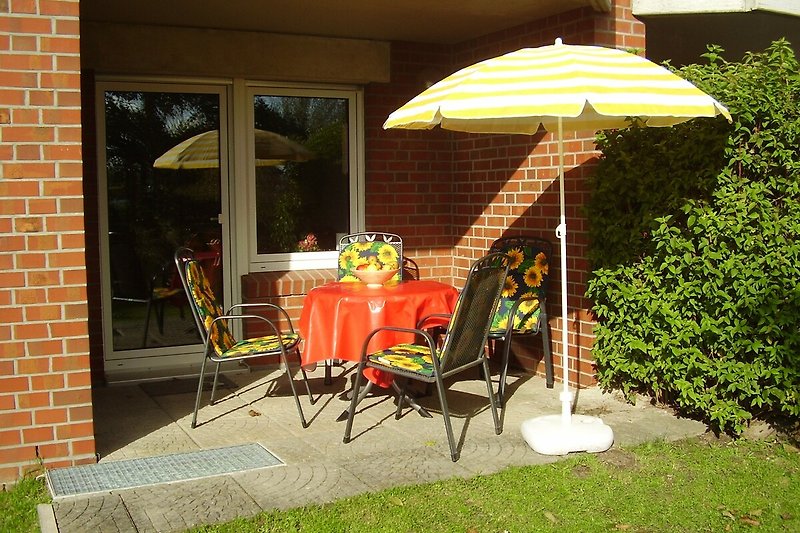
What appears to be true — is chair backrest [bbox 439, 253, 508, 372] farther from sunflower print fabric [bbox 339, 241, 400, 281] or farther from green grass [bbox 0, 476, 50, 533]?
green grass [bbox 0, 476, 50, 533]

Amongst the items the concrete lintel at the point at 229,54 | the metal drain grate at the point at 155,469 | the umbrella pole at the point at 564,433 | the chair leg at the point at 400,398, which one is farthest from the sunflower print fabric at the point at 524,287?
the metal drain grate at the point at 155,469

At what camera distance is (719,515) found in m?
3.85

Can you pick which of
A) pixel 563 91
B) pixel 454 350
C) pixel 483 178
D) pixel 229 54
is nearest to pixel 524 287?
pixel 483 178

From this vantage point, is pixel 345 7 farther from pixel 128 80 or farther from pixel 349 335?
pixel 349 335

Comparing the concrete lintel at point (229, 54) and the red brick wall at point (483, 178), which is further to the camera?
the concrete lintel at point (229, 54)

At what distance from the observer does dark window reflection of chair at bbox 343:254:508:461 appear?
4.57 metres

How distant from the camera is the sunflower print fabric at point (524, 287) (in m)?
6.29

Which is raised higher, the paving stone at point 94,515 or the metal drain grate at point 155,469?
the metal drain grate at point 155,469

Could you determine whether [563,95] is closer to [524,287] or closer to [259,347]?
[259,347]

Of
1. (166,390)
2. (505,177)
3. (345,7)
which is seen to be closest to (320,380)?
(166,390)

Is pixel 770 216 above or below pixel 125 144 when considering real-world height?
below

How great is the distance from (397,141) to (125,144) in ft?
7.54

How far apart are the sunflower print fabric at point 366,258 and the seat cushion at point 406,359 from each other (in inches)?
61.0

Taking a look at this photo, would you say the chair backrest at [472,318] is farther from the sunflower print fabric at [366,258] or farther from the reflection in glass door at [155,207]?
the reflection in glass door at [155,207]
